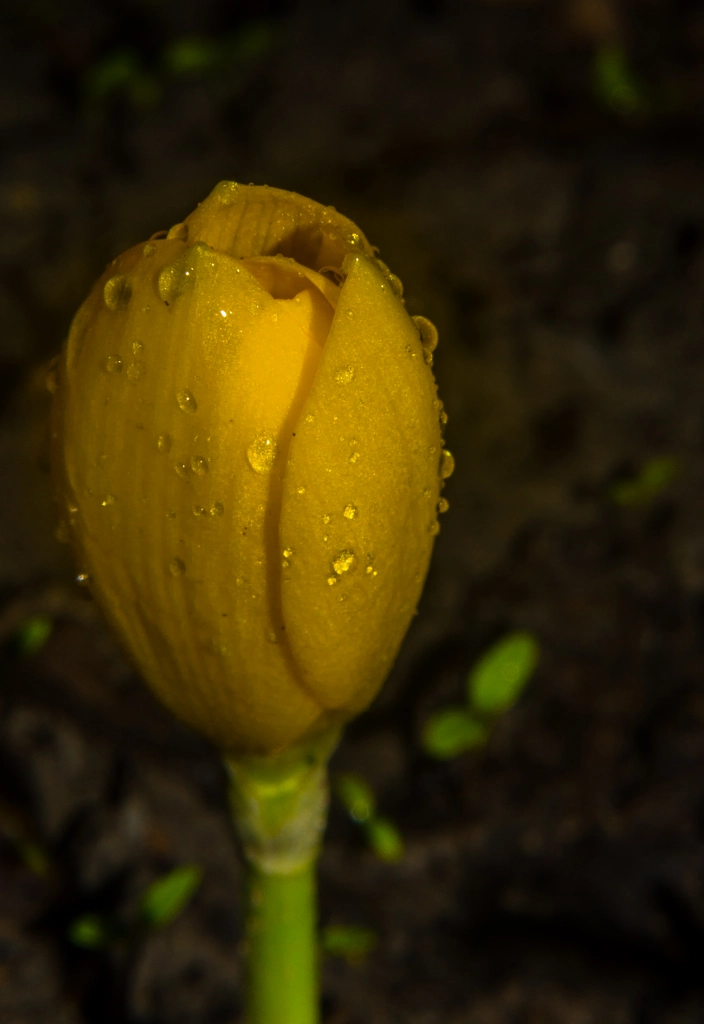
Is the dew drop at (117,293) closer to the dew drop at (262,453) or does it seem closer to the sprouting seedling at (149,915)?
the dew drop at (262,453)

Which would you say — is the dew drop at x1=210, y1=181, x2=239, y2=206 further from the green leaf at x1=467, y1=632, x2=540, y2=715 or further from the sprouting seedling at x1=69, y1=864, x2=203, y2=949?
the green leaf at x1=467, y1=632, x2=540, y2=715

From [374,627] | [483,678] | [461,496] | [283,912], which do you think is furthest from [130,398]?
[461,496]

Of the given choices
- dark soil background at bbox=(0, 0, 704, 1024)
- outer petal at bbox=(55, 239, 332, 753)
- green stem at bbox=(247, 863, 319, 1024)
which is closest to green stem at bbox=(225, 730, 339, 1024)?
green stem at bbox=(247, 863, 319, 1024)

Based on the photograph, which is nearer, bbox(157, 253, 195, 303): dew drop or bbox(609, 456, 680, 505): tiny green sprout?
bbox(157, 253, 195, 303): dew drop

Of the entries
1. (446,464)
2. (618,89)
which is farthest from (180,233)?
(618,89)

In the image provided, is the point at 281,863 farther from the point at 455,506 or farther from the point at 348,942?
the point at 455,506
